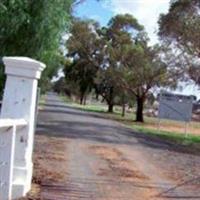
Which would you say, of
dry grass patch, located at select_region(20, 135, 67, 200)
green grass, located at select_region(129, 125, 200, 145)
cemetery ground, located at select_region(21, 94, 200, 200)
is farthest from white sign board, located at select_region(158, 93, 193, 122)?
cemetery ground, located at select_region(21, 94, 200, 200)

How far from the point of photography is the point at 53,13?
16.3m

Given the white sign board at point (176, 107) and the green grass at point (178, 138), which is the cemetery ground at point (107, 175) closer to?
the green grass at point (178, 138)

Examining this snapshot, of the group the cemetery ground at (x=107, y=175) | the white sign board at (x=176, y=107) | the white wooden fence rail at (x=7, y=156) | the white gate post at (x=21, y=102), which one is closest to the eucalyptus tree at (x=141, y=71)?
the white sign board at (x=176, y=107)

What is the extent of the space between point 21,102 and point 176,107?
32.0 metres

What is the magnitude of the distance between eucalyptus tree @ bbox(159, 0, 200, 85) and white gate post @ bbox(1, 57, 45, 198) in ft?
89.3

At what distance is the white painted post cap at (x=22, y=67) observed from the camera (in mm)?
9312

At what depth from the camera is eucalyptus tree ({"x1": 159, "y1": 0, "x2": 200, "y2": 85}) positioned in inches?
1431

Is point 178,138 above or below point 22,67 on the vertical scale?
below

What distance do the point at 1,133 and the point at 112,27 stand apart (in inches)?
2792

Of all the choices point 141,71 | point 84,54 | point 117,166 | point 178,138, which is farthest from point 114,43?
point 117,166

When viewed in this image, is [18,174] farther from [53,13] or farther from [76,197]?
[53,13]

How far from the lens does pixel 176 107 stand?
41.0 metres

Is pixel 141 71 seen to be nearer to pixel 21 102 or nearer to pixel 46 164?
pixel 46 164

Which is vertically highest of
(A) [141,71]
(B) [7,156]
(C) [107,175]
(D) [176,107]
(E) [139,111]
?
(A) [141,71]
